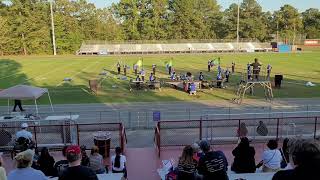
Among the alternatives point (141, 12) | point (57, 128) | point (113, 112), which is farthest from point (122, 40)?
point (57, 128)

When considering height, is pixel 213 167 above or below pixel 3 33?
below

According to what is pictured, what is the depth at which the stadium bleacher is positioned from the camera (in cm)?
8306

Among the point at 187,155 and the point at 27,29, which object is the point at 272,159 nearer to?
the point at 187,155

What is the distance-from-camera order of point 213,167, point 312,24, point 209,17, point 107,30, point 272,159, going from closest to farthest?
point 213,167 < point 272,159 < point 107,30 < point 209,17 < point 312,24

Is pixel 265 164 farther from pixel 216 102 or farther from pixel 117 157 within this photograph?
pixel 216 102

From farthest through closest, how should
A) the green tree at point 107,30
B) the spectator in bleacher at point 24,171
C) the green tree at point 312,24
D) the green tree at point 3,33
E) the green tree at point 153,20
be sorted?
the green tree at point 312,24 < the green tree at point 153,20 < the green tree at point 107,30 < the green tree at point 3,33 < the spectator in bleacher at point 24,171

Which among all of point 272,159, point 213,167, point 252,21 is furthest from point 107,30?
point 213,167

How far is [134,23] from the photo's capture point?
99.1m

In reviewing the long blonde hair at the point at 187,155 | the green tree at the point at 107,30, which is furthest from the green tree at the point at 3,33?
the long blonde hair at the point at 187,155

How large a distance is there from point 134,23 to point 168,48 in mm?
16765

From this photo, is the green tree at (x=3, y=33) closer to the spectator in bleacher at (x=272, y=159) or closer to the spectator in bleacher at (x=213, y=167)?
the spectator in bleacher at (x=272, y=159)

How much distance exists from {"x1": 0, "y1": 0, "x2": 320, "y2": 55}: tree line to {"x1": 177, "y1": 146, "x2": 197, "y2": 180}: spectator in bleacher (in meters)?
79.1

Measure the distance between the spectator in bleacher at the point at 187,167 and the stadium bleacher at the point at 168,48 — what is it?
245 feet

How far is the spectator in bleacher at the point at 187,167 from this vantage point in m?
6.75
